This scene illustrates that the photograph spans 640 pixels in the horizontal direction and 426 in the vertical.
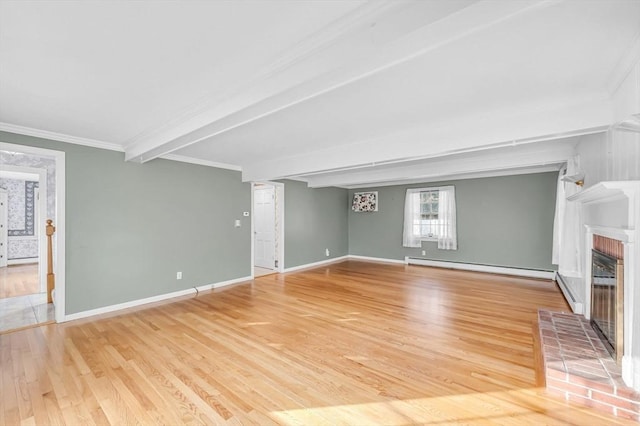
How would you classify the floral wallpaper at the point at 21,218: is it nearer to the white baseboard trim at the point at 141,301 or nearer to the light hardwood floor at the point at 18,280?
the light hardwood floor at the point at 18,280

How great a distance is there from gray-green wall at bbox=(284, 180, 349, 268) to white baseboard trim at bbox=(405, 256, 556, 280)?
2.05 meters

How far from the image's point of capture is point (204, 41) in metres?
1.61

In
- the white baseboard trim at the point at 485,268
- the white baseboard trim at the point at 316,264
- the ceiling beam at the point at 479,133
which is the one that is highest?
the ceiling beam at the point at 479,133

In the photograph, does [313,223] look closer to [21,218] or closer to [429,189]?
[429,189]

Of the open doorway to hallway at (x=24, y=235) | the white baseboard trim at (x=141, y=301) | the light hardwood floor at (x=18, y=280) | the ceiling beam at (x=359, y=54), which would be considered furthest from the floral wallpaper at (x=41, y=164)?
the ceiling beam at (x=359, y=54)

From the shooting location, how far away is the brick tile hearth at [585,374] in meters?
1.81

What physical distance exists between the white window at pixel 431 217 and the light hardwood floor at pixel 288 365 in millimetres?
2597

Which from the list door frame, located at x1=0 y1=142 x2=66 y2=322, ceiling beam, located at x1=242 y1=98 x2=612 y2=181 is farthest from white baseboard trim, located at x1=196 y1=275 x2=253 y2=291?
ceiling beam, located at x1=242 y1=98 x2=612 y2=181

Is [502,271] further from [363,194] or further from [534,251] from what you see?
[363,194]

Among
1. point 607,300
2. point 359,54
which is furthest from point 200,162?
point 607,300

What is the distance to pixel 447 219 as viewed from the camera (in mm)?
6742

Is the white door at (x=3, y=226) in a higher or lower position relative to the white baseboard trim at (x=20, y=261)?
higher

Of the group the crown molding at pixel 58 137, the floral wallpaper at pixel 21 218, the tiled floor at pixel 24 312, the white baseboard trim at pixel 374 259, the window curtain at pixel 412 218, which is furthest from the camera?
the white baseboard trim at pixel 374 259

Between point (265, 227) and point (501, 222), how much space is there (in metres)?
5.38
